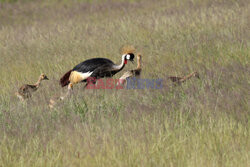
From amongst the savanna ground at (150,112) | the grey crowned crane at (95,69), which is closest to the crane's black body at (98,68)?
the grey crowned crane at (95,69)

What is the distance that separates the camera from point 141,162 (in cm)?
426

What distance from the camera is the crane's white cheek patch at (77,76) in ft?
26.8

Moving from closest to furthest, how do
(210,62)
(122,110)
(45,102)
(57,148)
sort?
(57,148) → (122,110) → (45,102) → (210,62)

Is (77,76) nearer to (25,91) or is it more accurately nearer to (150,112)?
(25,91)

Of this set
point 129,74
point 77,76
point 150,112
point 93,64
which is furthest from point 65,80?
point 150,112

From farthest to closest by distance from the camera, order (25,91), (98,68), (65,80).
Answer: (65,80) → (25,91) → (98,68)

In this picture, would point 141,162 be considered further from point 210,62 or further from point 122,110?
point 210,62

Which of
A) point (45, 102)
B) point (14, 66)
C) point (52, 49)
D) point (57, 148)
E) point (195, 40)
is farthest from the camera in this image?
point (52, 49)

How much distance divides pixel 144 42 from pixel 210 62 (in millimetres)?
2786

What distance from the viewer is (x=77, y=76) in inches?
326

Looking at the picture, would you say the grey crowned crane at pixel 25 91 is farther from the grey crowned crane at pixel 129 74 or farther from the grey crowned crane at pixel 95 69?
the grey crowned crane at pixel 129 74

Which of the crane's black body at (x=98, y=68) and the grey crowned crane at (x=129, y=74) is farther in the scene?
the crane's black body at (x=98, y=68)

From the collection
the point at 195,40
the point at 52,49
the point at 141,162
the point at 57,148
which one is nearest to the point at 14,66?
the point at 52,49

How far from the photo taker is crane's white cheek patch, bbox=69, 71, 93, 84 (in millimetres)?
8180
